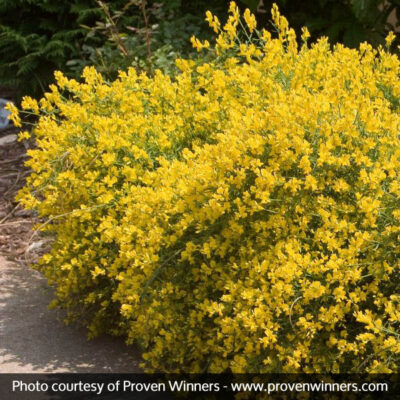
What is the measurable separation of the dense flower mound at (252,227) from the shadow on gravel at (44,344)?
12 centimetres

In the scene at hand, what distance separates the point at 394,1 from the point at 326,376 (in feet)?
12.0

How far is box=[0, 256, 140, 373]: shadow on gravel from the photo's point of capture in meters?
3.38

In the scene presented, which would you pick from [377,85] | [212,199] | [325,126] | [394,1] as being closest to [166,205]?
[212,199]

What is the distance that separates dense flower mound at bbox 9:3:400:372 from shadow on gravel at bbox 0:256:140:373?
0.12 metres

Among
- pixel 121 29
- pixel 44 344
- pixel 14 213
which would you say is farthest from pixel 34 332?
pixel 121 29

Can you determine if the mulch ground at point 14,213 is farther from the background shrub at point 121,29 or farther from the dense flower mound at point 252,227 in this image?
the dense flower mound at point 252,227

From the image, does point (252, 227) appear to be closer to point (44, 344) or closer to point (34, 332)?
point (44, 344)

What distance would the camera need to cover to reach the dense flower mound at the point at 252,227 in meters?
2.63

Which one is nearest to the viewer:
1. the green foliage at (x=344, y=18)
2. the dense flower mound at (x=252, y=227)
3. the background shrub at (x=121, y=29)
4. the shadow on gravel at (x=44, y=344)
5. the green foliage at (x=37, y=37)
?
the dense flower mound at (x=252, y=227)

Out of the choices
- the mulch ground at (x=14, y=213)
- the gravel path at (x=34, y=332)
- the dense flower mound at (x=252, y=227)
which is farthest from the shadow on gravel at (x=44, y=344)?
the mulch ground at (x=14, y=213)

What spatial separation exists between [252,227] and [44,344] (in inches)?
51.9

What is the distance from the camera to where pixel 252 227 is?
2.85 metres

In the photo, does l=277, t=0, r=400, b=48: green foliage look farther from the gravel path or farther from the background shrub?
the gravel path

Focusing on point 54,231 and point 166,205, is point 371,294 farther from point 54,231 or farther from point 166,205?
point 54,231
